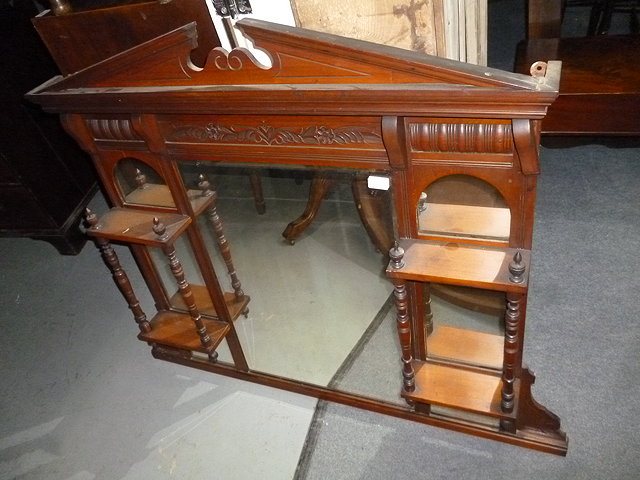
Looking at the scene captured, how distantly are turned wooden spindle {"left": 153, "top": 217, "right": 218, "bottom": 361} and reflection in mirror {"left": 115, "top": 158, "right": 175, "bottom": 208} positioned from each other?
15 centimetres

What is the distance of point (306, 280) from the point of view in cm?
190

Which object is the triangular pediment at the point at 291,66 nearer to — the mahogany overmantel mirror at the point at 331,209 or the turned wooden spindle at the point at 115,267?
the mahogany overmantel mirror at the point at 331,209

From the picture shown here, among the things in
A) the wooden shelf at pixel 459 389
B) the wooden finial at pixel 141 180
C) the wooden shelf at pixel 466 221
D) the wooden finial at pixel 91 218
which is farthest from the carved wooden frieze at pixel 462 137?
the wooden finial at pixel 91 218

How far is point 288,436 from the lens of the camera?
1795 millimetres

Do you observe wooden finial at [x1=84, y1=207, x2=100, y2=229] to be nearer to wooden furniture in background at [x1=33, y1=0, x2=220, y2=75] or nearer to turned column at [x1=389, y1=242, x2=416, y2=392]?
wooden furniture in background at [x1=33, y1=0, x2=220, y2=75]

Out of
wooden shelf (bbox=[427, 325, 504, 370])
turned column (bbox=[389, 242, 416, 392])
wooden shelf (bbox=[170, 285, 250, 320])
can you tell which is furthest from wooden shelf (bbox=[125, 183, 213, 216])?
wooden shelf (bbox=[427, 325, 504, 370])

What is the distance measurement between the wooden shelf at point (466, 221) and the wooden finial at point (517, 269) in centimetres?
11

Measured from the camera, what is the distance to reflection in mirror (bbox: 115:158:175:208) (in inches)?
67.0

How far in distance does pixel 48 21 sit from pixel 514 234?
1.56 metres

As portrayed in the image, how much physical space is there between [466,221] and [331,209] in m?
0.44

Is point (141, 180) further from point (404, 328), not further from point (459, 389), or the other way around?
point (459, 389)

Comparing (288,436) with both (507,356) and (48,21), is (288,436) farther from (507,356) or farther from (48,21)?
(48,21)

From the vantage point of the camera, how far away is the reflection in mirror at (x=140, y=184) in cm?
170

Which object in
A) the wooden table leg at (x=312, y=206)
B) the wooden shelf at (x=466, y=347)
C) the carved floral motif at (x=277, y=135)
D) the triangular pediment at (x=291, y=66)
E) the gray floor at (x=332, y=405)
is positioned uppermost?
the triangular pediment at (x=291, y=66)
